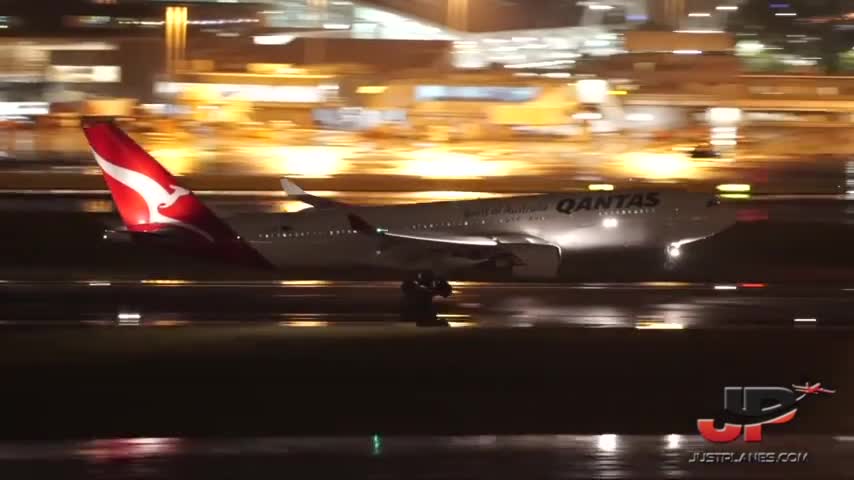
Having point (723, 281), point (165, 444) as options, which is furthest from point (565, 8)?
point (165, 444)

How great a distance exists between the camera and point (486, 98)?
82.8 metres

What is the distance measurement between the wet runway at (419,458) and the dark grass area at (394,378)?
797 mm

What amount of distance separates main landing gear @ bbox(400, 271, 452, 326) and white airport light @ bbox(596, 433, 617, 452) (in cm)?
1062

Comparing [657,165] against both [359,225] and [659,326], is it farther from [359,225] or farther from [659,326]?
[659,326]

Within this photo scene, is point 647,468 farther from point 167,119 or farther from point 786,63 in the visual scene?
point 786,63

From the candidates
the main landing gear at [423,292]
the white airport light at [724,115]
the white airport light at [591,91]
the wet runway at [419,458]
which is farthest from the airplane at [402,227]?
the white airport light at [724,115]

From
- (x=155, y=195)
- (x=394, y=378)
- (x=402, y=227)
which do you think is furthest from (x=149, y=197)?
(x=394, y=378)

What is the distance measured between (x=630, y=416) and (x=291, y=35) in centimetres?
7980

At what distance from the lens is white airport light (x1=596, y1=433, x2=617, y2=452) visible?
16.9 metres

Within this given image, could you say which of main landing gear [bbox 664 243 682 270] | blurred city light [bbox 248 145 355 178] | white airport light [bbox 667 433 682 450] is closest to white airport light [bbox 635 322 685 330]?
main landing gear [bbox 664 243 682 270]

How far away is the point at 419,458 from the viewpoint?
16406mm

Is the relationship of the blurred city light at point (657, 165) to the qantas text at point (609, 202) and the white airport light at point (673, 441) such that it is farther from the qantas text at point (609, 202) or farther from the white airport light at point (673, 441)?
the white airport light at point (673, 441)

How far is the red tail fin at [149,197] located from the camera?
105 ft
